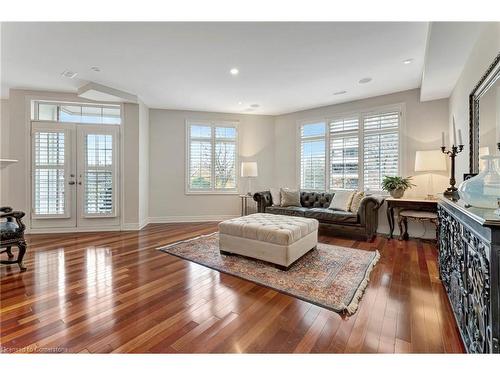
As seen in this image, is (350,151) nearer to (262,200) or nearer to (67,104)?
(262,200)

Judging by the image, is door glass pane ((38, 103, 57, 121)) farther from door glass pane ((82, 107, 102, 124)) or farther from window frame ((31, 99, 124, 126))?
door glass pane ((82, 107, 102, 124))

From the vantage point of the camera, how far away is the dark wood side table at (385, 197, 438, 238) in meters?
3.71

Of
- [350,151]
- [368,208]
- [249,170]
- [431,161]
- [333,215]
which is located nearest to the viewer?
[431,161]

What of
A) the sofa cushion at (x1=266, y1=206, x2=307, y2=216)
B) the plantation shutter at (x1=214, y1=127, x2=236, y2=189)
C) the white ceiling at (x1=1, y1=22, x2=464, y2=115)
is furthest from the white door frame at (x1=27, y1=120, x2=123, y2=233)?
the sofa cushion at (x1=266, y1=206, x2=307, y2=216)

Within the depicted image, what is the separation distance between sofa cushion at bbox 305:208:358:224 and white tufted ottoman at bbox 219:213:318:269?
97 centimetres

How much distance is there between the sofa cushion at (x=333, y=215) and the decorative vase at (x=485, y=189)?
2.33 m

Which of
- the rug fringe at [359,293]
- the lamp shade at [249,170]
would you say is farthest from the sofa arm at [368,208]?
the lamp shade at [249,170]

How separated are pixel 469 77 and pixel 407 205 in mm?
1918

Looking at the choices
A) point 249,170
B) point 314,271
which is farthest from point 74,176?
point 314,271

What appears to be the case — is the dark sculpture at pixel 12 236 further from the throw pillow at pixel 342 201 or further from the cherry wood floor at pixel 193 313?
the throw pillow at pixel 342 201

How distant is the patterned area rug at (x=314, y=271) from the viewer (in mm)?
2162

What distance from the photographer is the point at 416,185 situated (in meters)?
4.26

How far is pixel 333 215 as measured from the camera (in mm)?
4199
